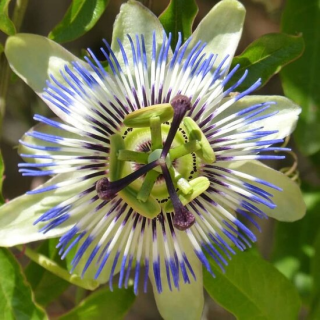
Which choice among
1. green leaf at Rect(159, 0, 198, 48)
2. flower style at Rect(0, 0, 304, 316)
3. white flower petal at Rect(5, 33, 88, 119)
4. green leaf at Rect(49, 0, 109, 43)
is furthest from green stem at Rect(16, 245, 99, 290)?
green leaf at Rect(159, 0, 198, 48)

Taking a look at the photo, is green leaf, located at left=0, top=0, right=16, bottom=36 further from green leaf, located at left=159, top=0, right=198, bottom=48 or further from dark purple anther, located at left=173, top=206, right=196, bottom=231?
dark purple anther, located at left=173, top=206, right=196, bottom=231

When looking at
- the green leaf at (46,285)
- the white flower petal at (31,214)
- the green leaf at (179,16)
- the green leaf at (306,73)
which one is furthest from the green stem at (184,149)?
the green leaf at (46,285)

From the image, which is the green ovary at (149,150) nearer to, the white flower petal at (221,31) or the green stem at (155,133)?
the green stem at (155,133)

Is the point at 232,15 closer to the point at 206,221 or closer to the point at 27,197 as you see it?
the point at 206,221

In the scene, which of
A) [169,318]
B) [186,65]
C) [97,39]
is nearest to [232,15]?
[186,65]

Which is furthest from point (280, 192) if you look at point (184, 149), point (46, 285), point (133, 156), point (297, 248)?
point (46, 285)

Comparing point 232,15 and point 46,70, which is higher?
point 232,15
